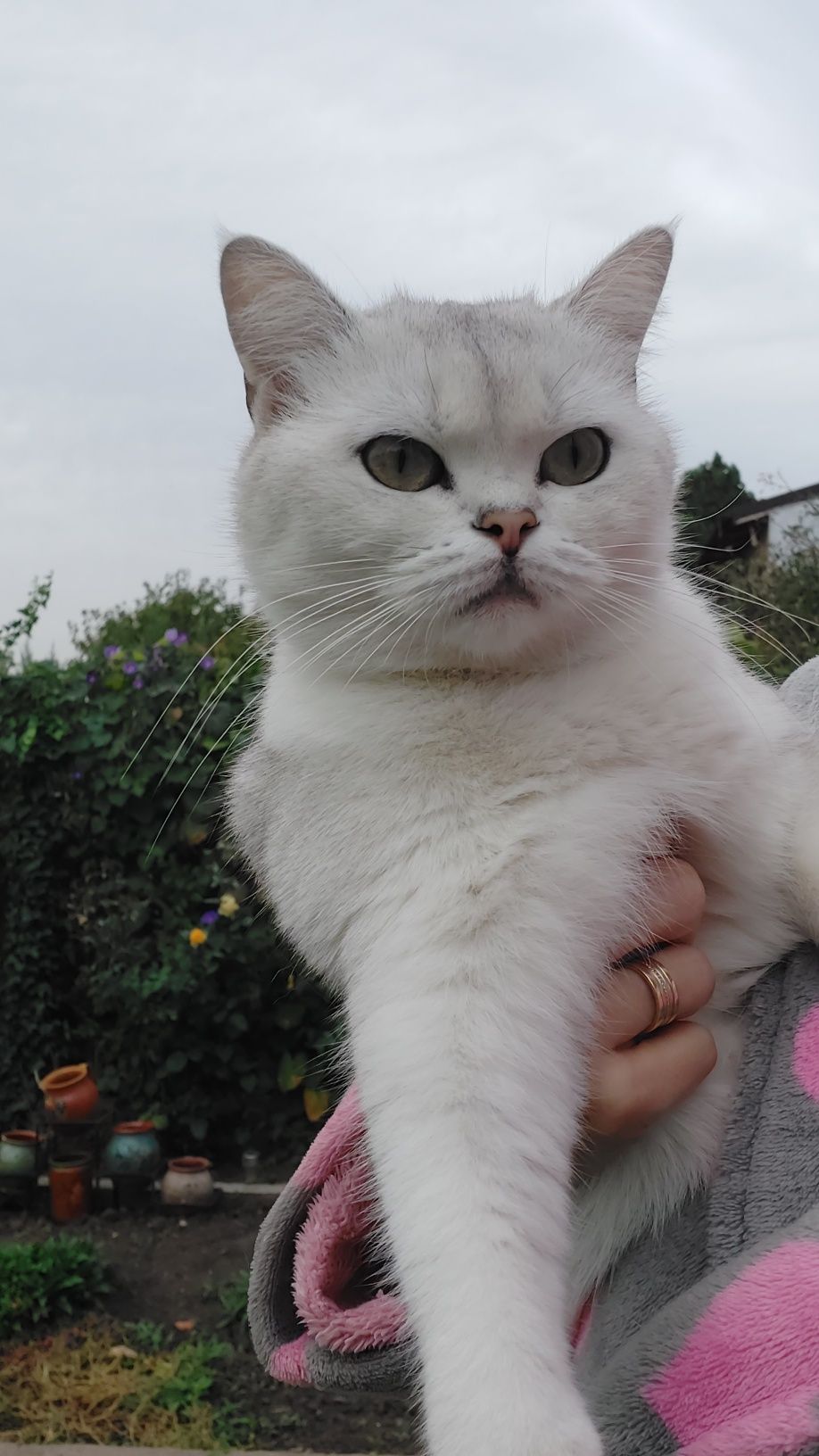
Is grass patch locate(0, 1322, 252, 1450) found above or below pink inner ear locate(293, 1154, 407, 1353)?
below

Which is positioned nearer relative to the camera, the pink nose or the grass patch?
the pink nose

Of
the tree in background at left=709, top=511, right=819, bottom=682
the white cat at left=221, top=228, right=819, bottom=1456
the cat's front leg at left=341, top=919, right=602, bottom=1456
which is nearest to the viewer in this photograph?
the cat's front leg at left=341, top=919, right=602, bottom=1456

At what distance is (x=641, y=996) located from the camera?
132 centimetres

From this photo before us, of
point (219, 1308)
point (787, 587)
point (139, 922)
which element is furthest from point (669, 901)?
point (787, 587)

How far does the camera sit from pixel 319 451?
143cm

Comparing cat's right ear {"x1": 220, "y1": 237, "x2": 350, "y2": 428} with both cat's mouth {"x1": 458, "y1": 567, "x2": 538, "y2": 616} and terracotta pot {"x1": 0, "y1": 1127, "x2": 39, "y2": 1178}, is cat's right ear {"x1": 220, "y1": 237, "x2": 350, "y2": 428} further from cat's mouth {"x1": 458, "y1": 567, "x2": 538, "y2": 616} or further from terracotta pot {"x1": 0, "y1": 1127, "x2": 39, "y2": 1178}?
terracotta pot {"x1": 0, "y1": 1127, "x2": 39, "y2": 1178}

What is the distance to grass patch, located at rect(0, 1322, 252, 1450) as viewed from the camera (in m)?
3.16

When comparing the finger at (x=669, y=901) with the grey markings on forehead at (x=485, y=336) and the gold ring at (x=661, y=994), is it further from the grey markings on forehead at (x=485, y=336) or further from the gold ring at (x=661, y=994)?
the grey markings on forehead at (x=485, y=336)

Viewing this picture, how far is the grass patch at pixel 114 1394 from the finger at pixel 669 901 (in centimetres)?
264

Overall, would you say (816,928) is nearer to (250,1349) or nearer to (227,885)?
(250,1349)

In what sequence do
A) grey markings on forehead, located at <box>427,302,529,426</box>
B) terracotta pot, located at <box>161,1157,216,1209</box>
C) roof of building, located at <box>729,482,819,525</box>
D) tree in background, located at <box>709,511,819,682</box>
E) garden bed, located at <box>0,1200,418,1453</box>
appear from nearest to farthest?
grey markings on forehead, located at <box>427,302,529,426</box> → garden bed, located at <box>0,1200,418,1453</box> → terracotta pot, located at <box>161,1157,216,1209</box> → tree in background, located at <box>709,511,819,682</box> → roof of building, located at <box>729,482,819,525</box>

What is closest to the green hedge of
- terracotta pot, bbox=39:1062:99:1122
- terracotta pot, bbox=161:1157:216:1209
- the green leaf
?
the green leaf

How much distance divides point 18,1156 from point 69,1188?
10.2 inches

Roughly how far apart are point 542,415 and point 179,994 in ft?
12.5
